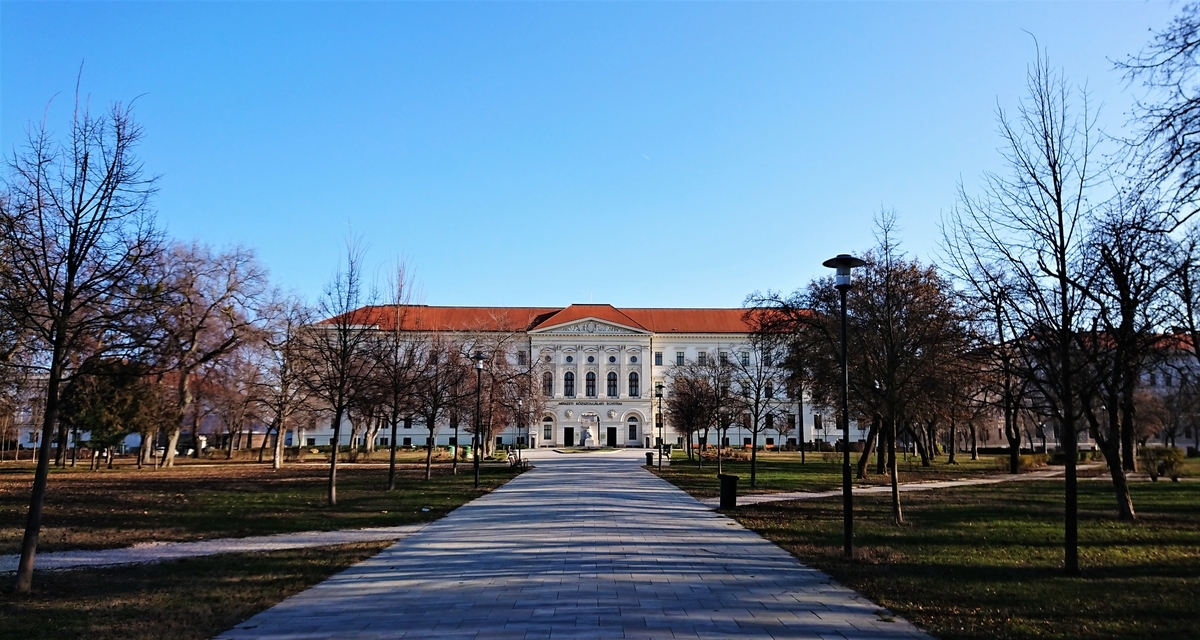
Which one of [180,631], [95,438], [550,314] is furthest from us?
[550,314]

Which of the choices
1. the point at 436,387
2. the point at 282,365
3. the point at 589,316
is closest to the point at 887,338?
the point at 436,387

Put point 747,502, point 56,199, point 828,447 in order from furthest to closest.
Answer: point 828,447
point 747,502
point 56,199

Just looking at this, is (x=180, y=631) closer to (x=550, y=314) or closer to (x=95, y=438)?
(x=95, y=438)

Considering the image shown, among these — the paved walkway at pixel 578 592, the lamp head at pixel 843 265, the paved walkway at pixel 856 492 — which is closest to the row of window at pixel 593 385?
the paved walkway at pixel 856 492

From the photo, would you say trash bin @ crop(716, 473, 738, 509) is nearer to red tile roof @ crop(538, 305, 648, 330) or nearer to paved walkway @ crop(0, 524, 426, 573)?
paved walkway @ crop(0, 524, 426, 573)

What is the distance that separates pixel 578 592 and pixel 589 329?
91.6 meters

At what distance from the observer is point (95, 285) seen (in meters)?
10.3

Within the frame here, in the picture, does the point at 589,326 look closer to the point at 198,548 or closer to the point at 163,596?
the point at 198,548

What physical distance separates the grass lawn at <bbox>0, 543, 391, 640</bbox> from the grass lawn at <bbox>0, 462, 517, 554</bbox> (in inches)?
136

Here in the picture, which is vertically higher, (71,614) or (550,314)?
(550,314)

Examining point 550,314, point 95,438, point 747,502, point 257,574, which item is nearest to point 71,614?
point 257,574

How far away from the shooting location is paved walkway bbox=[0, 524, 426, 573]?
1240 cm

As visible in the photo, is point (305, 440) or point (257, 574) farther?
point (305, 440)

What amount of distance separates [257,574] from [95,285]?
4563mm
